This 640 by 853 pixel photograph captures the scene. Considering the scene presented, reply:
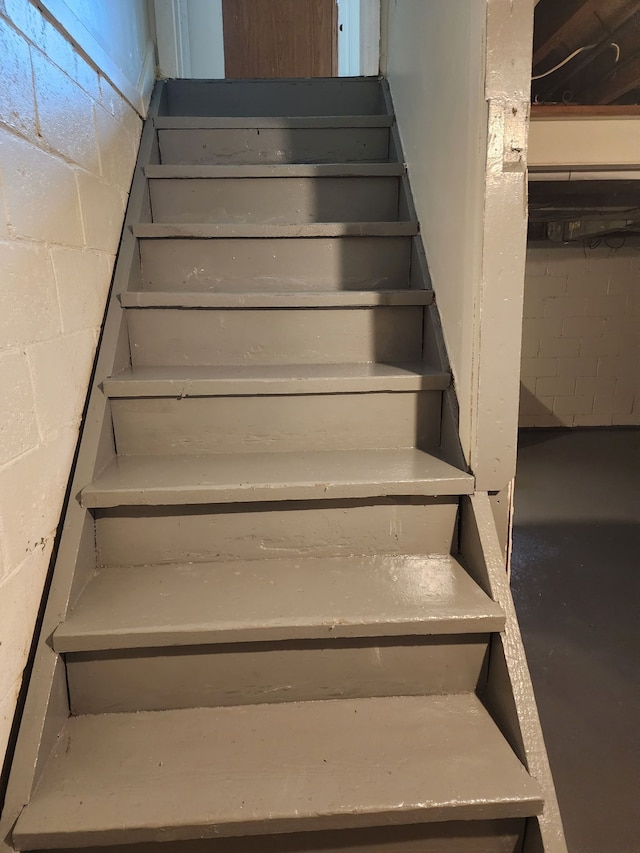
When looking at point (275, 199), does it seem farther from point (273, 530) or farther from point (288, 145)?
point (273, 530)

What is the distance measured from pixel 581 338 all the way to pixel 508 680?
16.2 feet

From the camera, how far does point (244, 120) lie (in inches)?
86.1

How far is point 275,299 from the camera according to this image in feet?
5.19

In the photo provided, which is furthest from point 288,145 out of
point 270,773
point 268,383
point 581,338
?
point 581,338

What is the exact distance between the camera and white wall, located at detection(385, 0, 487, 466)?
1170 millimetres

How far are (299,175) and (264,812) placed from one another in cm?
188

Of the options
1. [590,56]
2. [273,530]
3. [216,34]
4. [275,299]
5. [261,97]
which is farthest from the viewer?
[216,34]

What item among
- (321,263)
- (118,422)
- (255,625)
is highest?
(321,263)

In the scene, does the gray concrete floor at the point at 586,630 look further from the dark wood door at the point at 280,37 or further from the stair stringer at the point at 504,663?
the dark wood door at the point at 280,37

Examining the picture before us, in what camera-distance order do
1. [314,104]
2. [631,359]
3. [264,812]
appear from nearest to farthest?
[264,812], [314,104], [631,359]

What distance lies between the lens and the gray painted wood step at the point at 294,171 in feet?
6.24

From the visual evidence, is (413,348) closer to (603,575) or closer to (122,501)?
(122,501)

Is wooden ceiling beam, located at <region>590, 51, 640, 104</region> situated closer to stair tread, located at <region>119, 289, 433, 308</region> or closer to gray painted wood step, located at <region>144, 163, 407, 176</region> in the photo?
gray painted wood step, located at <region>144, 163, 407, 176</region>

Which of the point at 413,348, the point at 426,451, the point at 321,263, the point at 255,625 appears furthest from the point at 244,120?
the point at 255,625
